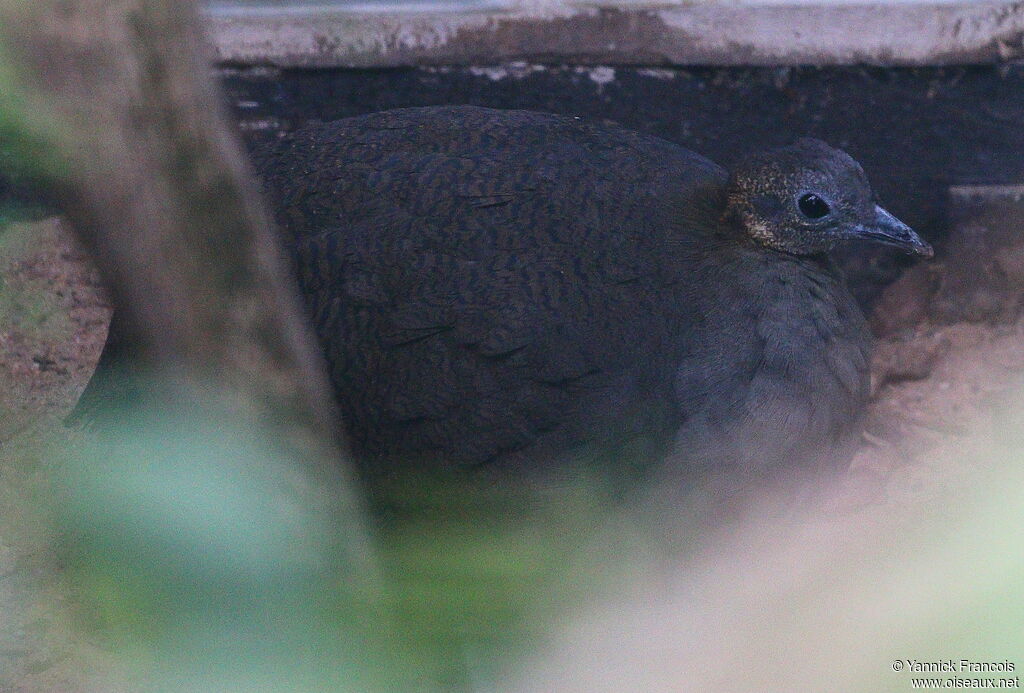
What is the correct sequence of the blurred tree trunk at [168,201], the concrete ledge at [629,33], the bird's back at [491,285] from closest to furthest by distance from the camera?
the blurred tree trunk at [168,201]
the bird's back at [491,285]
the concrete ledge at [629,33]

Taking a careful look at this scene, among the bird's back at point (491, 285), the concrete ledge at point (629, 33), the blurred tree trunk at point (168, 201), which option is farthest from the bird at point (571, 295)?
the blurred tree trunk at point (168, 201)

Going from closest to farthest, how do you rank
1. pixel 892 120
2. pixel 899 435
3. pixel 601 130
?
pixel 601 130 < pixel 899 435 < pixel 892 120

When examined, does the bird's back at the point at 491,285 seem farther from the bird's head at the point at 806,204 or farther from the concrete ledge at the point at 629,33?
the concrete ledge at the point at 629,33

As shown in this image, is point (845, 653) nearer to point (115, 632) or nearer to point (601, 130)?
point (115, 632)

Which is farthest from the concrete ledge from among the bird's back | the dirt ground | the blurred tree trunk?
the blurred tree trunk

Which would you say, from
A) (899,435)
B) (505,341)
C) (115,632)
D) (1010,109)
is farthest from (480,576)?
(1010,109)

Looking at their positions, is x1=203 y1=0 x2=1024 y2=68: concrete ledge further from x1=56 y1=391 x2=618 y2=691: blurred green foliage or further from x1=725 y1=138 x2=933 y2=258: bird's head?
x1=56 y1=391 x2=618 y2=691: blurred green foliage
